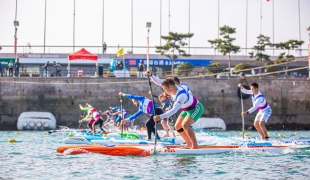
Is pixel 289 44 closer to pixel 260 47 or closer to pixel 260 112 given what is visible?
pixel 260 47

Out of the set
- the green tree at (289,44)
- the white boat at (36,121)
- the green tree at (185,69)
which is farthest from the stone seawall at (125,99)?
the green tree at (289,44)

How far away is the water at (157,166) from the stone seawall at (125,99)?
848 inches

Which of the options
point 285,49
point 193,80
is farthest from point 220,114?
point 285,49

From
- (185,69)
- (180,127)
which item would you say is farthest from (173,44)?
(180,127)

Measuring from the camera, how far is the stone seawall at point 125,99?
119 feet

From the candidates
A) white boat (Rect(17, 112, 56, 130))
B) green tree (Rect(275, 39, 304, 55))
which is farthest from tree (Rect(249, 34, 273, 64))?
white boat (Rect(17, 112, 56, 130))

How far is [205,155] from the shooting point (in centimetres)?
1432

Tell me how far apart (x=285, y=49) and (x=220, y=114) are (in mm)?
16866

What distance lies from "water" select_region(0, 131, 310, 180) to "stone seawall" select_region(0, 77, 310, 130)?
70.7 feet

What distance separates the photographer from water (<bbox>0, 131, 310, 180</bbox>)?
10.7 meters

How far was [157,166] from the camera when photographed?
39.6 ft

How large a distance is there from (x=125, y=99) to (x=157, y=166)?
24.4 m

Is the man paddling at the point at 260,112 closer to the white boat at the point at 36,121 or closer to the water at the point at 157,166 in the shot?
the water at the point at 157,166

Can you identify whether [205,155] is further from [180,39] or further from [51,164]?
[180,39]
